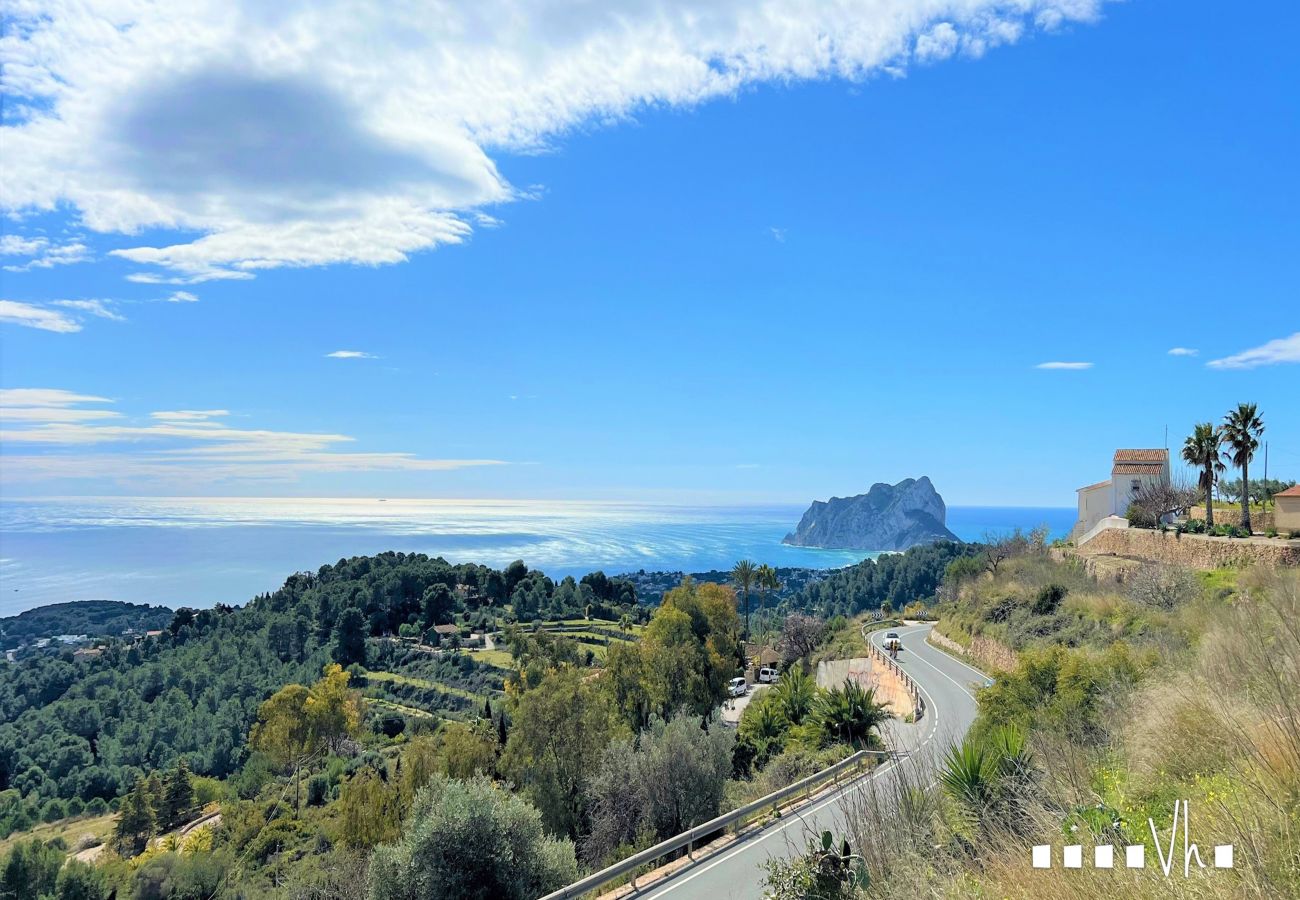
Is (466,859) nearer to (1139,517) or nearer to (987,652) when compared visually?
(987,652)

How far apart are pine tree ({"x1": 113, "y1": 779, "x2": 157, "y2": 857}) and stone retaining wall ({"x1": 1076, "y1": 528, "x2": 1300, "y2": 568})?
51.5m

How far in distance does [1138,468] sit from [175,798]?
59032 millimetres

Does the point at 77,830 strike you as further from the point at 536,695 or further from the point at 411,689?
the point at 536,695

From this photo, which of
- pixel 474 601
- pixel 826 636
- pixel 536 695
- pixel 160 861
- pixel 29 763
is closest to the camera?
pixel 536 695

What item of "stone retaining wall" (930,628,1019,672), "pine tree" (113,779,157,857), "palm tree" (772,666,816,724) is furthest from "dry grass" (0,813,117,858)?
"stone retaining wall" (930,628,1019,672)

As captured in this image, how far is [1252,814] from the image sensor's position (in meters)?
3.78

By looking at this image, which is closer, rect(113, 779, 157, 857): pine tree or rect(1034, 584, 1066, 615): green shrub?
rect(1034, 584, 1066, 615): green shrub

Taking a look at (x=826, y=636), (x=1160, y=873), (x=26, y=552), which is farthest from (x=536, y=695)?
(x=26, y=552)

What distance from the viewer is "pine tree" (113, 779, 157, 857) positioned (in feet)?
133

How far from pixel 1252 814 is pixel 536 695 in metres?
22.3

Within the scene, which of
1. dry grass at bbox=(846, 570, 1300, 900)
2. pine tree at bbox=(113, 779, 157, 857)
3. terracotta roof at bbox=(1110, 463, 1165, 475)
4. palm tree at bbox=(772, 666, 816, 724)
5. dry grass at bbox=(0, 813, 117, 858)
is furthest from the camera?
dry grass at bbox=(0, 813, 117, 858)

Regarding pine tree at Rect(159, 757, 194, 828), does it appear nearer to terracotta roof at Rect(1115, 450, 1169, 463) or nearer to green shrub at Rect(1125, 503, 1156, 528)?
green shrub at Rect(1125, 503, 1156, 528)

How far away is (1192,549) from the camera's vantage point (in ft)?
90.2

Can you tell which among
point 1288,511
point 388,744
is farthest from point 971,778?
point 388,744
